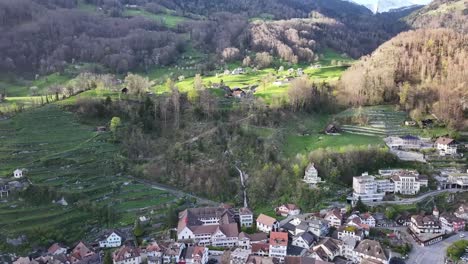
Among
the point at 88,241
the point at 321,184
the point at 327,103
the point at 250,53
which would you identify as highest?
the point at 250,53

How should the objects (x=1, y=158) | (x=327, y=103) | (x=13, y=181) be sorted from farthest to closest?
(x=327, y=103) < (x=1, y=158) < (x=13, y=181)

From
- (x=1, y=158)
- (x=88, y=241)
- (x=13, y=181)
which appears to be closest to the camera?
(x=88, y=241)

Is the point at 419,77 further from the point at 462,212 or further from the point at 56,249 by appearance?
the point at 56,249

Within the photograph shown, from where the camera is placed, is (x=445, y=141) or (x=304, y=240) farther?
(x=445, y=141)

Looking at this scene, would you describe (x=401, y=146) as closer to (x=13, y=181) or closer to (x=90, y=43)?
(x=13, y=181)

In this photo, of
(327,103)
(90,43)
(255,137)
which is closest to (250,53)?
(90,43)

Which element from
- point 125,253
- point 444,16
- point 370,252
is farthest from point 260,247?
point 444,16

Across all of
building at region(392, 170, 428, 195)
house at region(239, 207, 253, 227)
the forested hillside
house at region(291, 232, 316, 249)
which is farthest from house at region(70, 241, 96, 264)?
the forested hillside
